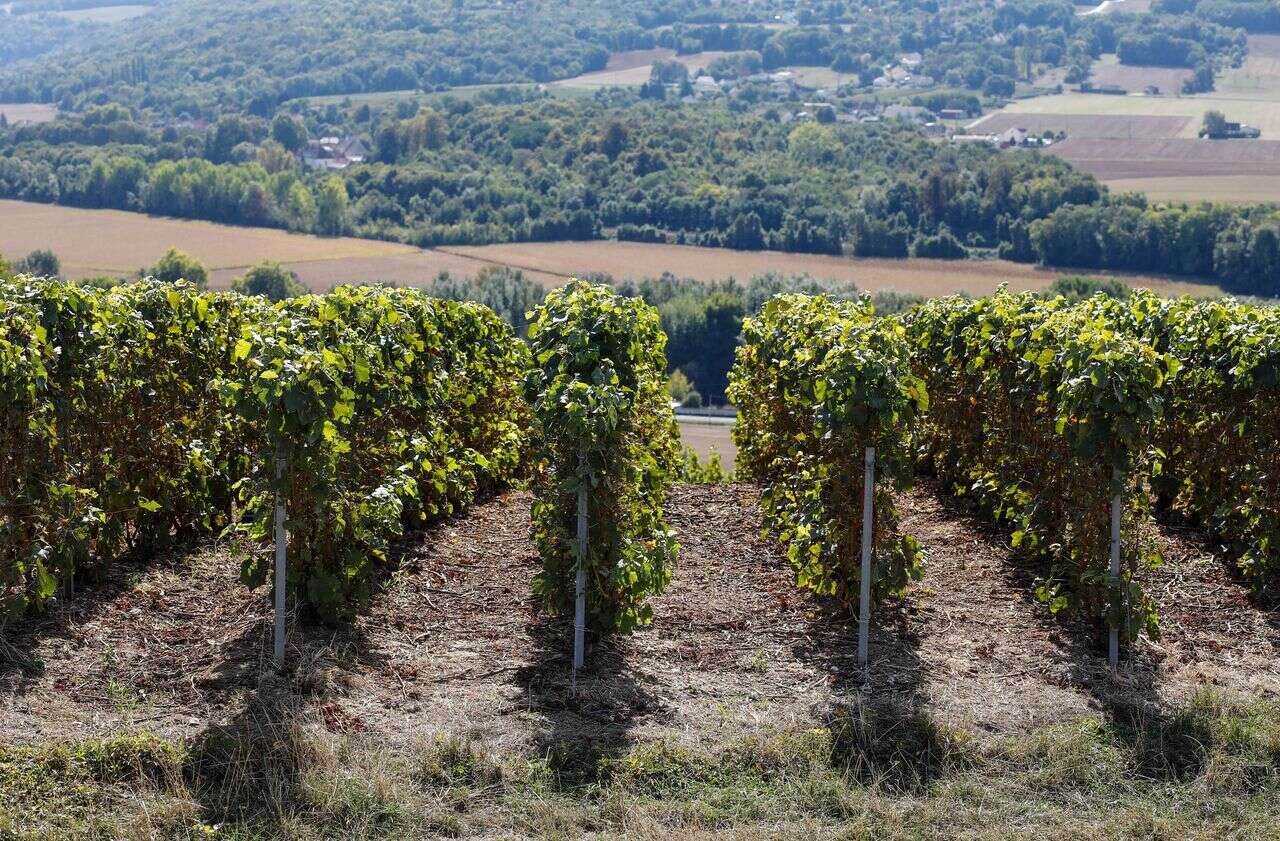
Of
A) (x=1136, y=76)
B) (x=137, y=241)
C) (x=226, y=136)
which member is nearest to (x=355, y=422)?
(x=137, y=241)

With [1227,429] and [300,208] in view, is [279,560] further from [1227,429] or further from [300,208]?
[300,208]

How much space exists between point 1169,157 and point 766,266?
34.6 meters

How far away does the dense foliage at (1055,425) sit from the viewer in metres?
9.12

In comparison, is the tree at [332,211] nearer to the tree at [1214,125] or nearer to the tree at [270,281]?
the tree at [270,281]

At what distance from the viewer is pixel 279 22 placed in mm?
171000

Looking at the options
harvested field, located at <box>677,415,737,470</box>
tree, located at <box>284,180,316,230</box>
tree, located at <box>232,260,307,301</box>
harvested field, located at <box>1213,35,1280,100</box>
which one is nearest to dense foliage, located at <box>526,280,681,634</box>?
harvested field, located at <box>677,415,737,470</box>

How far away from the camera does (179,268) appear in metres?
68.0

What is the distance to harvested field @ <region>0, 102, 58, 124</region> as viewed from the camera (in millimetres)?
135625

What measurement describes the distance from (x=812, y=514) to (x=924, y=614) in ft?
3.65

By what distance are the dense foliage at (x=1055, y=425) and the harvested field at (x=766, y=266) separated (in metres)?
50.5

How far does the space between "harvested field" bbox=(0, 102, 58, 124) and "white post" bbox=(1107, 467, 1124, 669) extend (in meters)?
136

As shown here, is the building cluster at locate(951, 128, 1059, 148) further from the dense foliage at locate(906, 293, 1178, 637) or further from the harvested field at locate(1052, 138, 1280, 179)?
the dense foliage at locate(906, 293, 1178, 637)

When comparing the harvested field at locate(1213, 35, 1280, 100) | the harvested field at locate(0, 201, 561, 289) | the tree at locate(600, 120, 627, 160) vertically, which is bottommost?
the harvested field at locate(0, 201, 561, 289)

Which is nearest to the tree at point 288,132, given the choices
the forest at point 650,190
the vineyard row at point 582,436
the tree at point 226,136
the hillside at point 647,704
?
the tree at point 226,136
